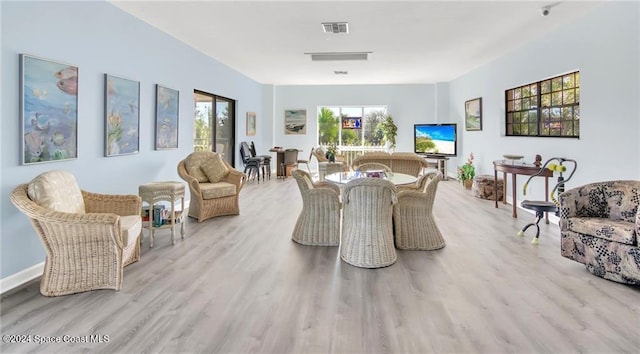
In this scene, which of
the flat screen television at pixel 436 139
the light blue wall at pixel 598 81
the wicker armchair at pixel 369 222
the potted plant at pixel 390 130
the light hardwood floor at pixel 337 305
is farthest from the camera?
the potted plant at pixel 390 130

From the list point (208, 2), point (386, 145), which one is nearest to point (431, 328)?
point (208, 2)

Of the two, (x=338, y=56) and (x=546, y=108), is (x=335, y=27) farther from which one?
(x=546, y=108)

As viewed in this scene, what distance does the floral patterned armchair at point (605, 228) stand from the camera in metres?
2.95

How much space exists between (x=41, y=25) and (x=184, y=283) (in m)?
2.52

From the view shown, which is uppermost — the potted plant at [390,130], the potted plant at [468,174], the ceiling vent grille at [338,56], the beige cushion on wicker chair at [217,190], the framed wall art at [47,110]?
the ceiling vent grille at [338,56]

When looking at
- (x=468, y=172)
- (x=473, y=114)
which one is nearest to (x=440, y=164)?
(x=468, y=172)

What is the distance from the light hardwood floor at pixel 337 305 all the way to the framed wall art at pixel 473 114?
4.68m

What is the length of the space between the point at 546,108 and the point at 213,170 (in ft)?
17.0

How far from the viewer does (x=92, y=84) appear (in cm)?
382

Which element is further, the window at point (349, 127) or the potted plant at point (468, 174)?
the window at point (349, 127)

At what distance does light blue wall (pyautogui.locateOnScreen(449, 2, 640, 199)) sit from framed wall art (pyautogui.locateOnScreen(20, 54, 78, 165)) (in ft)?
18.5

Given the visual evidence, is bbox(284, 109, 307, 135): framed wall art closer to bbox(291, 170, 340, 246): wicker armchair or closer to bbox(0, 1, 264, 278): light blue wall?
bbox(0, 1, 264, 278): light blue wall

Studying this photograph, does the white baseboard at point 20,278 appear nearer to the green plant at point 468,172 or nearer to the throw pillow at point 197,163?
the throw pillow at point 197,163

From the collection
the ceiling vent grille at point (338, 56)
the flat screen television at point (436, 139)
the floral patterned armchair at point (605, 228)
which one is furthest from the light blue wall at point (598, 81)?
the flat screen television at point (436, 139)
